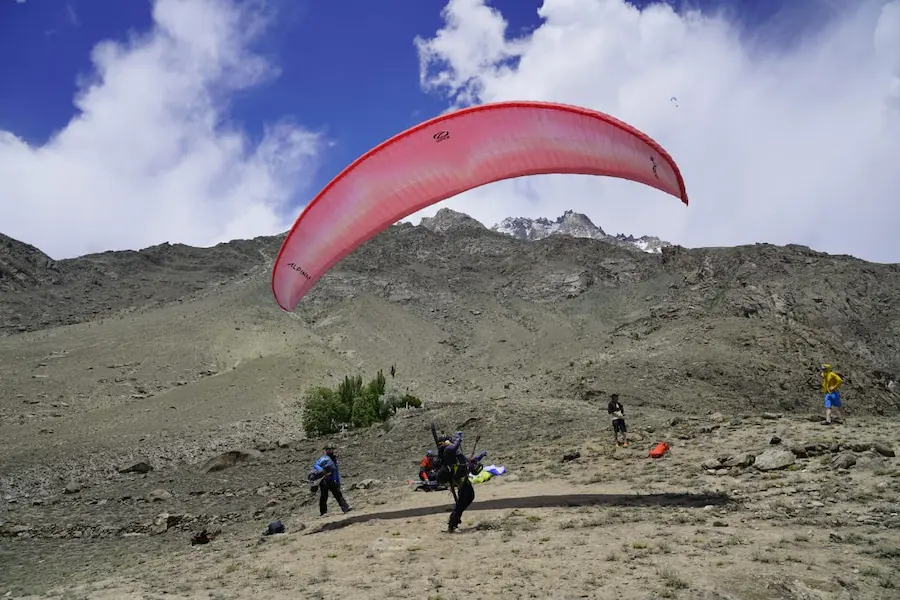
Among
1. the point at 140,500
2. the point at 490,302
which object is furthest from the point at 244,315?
the point at 140,500

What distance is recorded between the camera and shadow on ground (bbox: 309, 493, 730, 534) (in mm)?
8523

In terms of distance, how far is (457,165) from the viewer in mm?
9844

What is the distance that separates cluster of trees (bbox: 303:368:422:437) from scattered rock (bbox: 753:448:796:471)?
52.2 ft

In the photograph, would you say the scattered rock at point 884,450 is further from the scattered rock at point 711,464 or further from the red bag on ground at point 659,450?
the red bag on ground at point 659,450

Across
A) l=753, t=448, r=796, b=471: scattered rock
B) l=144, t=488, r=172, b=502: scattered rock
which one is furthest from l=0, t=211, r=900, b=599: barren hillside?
l=753, t=448, r=796, b=471: scattered rock

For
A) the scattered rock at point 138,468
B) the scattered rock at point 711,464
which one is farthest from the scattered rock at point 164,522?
the scattered rock at point 711,464

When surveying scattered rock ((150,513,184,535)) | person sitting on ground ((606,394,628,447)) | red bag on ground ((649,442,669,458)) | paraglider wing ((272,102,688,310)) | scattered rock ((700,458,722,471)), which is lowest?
scattered rock ((150,513,184,535))

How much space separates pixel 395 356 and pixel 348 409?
25378 mm

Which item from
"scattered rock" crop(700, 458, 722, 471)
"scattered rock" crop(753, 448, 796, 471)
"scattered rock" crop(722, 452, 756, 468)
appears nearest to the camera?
"scattered rock" crop(753, 448, 796, 471)

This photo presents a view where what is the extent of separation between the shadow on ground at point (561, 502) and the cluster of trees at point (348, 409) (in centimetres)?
1417

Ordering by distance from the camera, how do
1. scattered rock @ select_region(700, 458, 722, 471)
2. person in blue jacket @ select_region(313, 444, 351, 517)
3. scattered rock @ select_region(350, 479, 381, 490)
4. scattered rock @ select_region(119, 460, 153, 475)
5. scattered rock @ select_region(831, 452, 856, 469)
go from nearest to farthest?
scattered rock @ select_region(831, 452, 856, 469), scattered rock @ select_region(700, 458, 722, 471), person in blue jacket @ select_region(313, 444, 351, 517), scattered rock @ select_region(350, 479, 381, 490), scattered rock @ select_region(119, 460, 153, 475)

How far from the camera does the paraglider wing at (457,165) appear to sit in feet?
28.5

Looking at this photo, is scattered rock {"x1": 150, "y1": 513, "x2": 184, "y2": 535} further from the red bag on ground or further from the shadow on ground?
the red bag on ground

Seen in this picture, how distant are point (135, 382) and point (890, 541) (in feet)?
126
